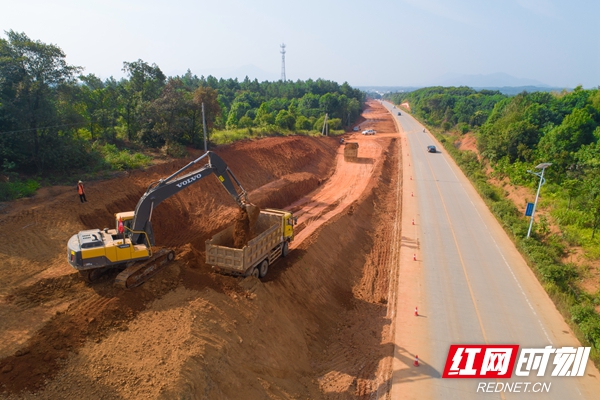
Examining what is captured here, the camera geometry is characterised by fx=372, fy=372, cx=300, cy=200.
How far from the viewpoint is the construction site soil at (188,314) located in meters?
9.76

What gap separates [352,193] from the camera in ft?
105

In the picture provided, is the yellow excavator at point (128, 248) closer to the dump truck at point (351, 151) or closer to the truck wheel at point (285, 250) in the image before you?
the truck wheel at point (285, 250)

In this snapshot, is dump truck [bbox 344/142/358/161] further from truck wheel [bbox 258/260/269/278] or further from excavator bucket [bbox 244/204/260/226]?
truck wheel [bbox 258/260/269/278]

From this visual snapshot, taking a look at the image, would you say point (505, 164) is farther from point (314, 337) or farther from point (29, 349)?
point (29, 349)

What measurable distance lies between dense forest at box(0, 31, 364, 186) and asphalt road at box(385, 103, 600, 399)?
2031 cm

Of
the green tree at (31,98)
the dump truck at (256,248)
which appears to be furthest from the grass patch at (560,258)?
the green tree at (31,98)

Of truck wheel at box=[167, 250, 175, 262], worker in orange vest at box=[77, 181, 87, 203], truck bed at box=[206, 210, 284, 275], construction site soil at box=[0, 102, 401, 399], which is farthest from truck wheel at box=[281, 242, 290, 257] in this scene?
worker in orange vest at box=[77, 181, 87, 203]

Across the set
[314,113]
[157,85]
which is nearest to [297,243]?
[157,85]

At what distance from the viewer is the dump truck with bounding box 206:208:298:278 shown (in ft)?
47.6

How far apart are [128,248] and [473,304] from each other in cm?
1513

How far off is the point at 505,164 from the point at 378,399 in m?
33.5

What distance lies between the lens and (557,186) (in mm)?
30016

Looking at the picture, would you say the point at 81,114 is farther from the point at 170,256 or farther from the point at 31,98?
the point at 170,256
